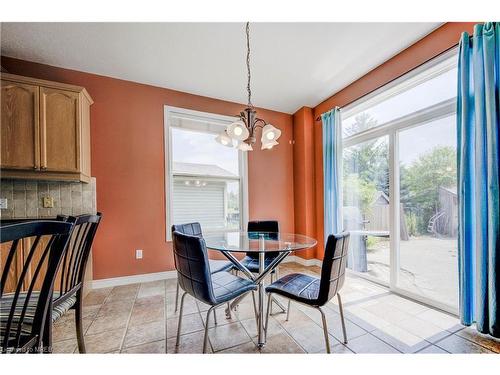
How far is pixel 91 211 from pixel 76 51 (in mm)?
1815

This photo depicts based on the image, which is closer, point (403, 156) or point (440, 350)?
point (440, 350)

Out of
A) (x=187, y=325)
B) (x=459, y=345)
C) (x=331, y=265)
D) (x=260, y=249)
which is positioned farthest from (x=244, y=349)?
(x=459, y=345)

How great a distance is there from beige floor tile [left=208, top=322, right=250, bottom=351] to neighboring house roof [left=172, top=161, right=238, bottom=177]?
7.10ft

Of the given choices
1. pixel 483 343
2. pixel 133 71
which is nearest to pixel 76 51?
pixel 133 71

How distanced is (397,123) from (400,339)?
220cm

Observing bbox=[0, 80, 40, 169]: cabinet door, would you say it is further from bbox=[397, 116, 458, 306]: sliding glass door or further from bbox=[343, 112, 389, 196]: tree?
bbox=[397, 116, 458, 306]: sliding glass door

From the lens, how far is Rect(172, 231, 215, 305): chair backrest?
1313 millimetres

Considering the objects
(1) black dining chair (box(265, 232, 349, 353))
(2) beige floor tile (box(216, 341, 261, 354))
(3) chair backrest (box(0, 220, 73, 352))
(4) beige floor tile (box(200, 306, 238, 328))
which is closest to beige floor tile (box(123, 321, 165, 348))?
(4) beige floor tile (box(200, 306, 238, 328))

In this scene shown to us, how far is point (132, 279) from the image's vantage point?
2.89 metres

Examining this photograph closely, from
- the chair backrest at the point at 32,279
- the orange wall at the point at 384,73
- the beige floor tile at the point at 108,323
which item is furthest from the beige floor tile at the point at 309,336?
the orange wall at the point at 384,73

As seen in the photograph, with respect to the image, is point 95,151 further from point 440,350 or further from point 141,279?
point 440,350

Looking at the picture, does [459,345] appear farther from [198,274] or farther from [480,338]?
[198,274]

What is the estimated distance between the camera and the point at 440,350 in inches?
60.3
